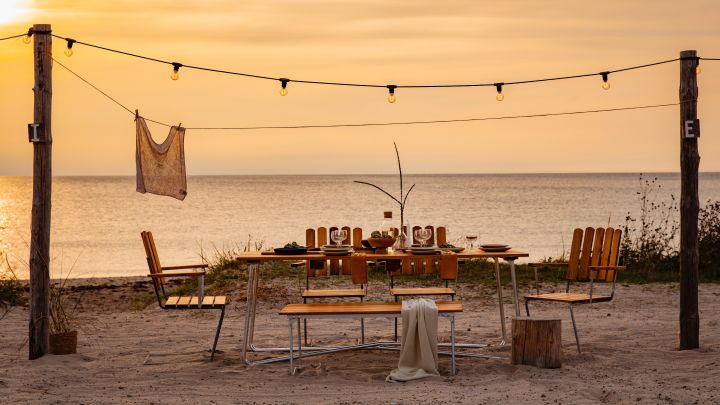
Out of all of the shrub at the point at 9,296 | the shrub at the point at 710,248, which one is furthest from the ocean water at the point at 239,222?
the shrub at the point at 9,296

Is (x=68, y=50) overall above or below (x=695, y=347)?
above

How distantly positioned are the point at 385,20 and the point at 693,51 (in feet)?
29.0

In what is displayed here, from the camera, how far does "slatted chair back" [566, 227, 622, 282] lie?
7.51 meters

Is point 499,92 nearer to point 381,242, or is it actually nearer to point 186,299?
point 381,242

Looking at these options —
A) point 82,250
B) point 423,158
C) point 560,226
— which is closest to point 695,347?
point 82,250

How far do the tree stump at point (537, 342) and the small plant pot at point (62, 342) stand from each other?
348 centimetres

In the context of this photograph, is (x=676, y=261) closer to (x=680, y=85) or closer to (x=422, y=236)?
(x=680, y=85)

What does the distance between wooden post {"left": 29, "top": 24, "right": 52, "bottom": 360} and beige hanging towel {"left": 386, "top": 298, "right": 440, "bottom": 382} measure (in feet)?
9.29

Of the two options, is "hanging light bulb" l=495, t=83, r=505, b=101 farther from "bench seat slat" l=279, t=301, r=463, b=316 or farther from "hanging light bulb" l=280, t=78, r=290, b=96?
"bench seat slat" l=279, t=301, r=463, b=316

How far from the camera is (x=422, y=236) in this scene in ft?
23.0

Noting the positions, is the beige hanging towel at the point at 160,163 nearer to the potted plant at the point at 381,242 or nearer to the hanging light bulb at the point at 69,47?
the hanging light bulb at the point at 69,47

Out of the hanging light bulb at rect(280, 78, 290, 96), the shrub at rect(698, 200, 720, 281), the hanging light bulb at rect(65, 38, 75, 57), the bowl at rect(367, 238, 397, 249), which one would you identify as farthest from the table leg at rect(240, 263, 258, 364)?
the shrub at rect(698, 200, 720, 281)

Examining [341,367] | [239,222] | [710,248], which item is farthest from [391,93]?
[239,222]

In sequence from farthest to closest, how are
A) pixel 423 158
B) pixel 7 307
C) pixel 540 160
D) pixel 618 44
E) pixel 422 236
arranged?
pixel 423 158
pixel 540 160
pixel 618 44
pixel 7 307
pixel 422 236
